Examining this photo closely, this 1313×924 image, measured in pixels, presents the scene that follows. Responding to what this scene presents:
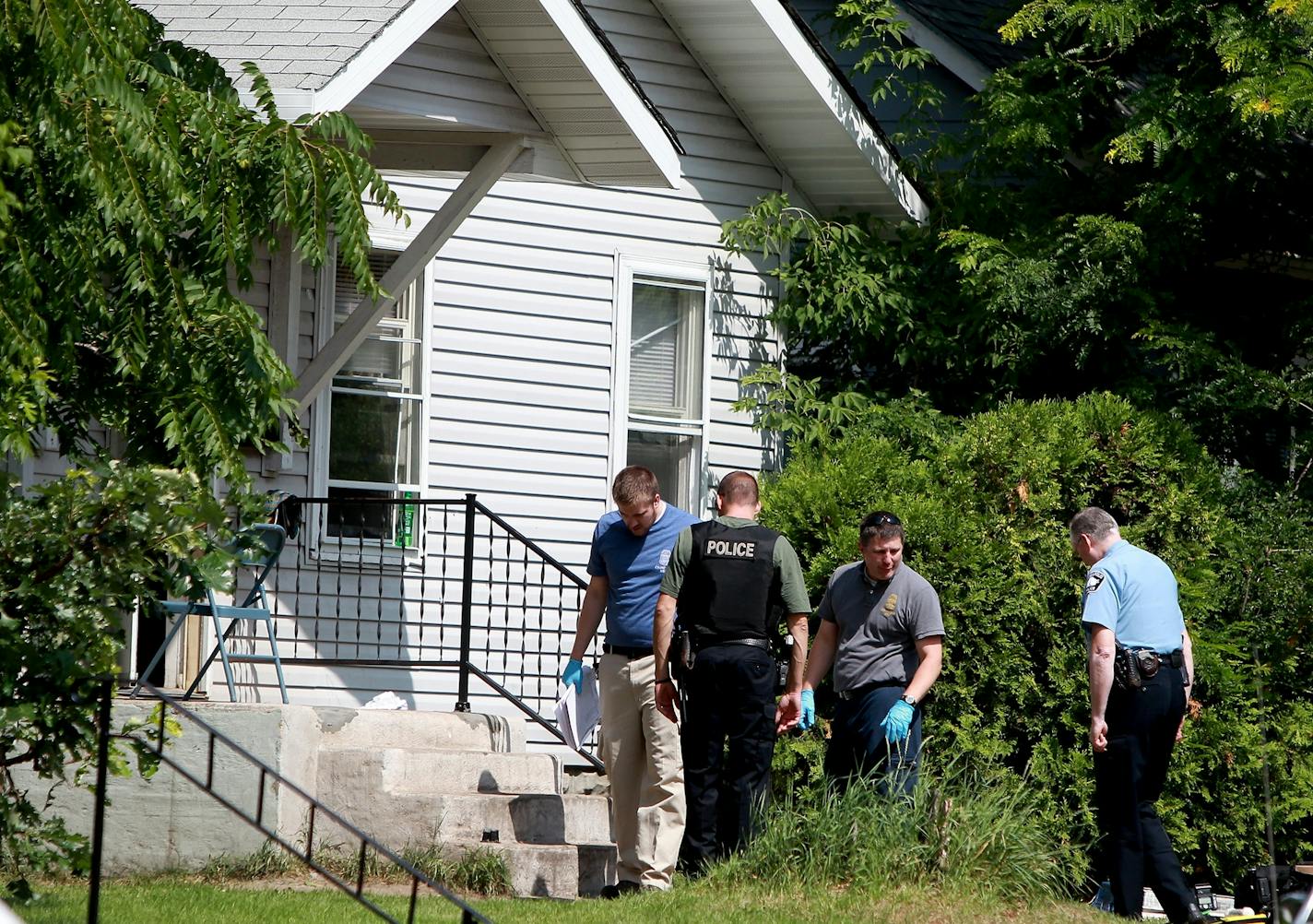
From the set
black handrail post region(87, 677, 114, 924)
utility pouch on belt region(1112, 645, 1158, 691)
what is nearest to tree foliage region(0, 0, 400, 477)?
black handrail post region(87, 677, 114, 924)

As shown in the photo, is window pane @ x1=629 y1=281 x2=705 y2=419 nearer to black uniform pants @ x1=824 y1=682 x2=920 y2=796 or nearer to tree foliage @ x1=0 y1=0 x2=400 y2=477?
black uniform pants @ x1=824 y1=682 x2=920 y2=796

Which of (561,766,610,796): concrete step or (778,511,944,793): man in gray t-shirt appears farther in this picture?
(561,766,610,796): concrete step

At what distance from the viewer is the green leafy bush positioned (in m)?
9.02

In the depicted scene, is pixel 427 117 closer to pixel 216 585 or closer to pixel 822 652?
pixel 822 652

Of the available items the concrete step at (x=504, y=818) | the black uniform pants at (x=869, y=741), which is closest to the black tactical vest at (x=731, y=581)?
the black uniform pants at (x=869, y=741)

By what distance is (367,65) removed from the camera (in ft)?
27.1

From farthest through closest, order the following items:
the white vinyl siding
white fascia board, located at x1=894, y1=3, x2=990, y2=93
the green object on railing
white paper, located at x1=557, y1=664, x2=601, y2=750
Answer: white fascia board, located at x1=894, y1=3, x2=990, y2=93 < the white vinyl siding < the green object on railing < white paper, located at x1=557, y1=664, x2=601, y2=750

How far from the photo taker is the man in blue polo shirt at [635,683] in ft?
25.1

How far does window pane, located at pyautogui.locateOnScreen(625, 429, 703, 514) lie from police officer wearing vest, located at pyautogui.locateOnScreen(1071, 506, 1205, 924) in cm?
473

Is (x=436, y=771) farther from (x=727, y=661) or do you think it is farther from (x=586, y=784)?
(x=727, y=661)

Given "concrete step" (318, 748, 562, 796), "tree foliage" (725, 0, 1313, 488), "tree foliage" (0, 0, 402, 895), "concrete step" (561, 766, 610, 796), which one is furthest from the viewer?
"tree foliage" (725, 0, 1313, 488)

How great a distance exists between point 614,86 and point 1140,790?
15.5 ft

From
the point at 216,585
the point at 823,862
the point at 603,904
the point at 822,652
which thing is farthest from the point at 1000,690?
the point at 216,585

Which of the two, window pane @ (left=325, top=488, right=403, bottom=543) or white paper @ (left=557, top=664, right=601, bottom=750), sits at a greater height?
window pane @ (left=325, top=488, right=403, bottom=543)
